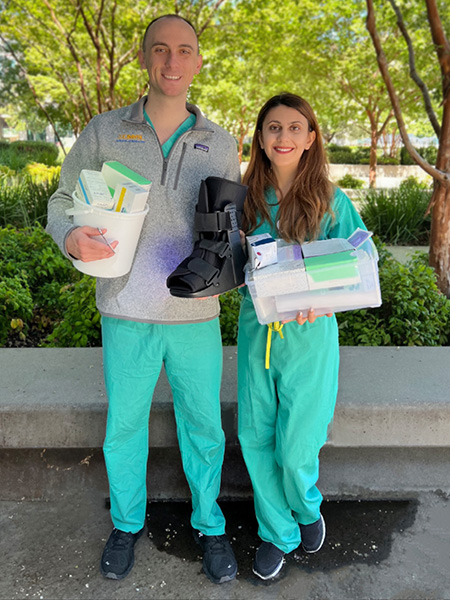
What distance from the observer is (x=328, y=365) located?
2.25m

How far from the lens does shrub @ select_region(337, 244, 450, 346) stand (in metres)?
4.07

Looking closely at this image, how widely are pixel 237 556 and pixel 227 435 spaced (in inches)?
22.9

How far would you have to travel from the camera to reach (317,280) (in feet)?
6.35

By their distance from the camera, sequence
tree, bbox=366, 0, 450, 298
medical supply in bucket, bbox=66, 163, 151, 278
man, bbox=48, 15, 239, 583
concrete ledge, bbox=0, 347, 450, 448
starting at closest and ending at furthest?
1. medical supply in bucket, bbox=66, 163, 151, 278
2. man, bbox=48, 15, 239, 583
3. concrete ledge, bbox=0, 347, 450, 448
4. tree, bbox=366, 0, 450, 298

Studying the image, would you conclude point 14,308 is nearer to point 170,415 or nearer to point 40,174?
point 170,415

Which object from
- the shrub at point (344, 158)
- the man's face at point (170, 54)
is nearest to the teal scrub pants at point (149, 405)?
the man's face at point (170, 54)

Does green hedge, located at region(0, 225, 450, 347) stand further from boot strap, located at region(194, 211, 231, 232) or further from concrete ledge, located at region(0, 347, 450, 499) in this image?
boot strap, located at region(194, 211, 231, 232)

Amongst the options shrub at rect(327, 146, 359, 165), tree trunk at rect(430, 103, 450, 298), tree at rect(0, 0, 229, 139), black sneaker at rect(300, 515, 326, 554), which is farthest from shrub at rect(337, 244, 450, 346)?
shrub at rect(327, 146, 359, 165)

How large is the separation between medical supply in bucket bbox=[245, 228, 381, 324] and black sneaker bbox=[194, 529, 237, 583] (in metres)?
1.08

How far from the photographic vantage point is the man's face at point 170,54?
6.77 ft

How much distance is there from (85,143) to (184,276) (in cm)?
75

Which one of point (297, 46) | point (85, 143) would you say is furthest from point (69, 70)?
Answer: point (85, 143)

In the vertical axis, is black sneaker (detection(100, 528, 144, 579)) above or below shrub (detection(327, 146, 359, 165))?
below

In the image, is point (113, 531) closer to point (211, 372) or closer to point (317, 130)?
point (211, 372)
